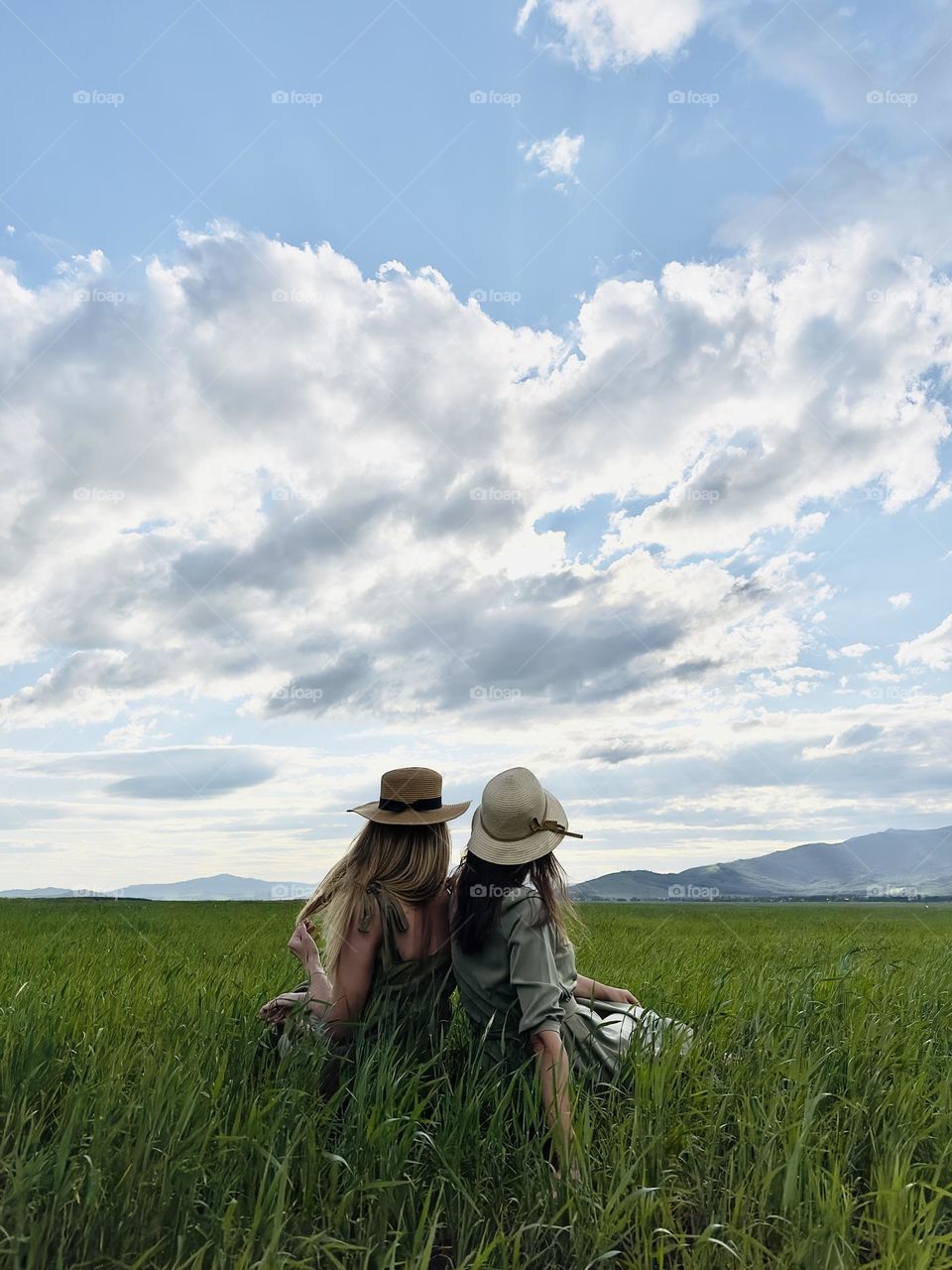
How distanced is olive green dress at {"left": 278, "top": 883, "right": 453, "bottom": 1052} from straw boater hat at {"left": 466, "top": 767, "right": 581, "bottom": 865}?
1.58ft

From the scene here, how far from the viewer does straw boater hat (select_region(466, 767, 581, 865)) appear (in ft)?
13.3

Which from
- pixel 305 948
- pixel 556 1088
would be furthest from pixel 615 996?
pixel 305 948

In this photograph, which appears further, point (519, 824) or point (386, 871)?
point (386, 871)

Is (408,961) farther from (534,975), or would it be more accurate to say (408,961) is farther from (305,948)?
(534,975)

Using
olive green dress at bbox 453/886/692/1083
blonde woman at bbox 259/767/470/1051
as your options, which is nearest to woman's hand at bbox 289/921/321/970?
blonde woman at bbox 259/767/470/1051

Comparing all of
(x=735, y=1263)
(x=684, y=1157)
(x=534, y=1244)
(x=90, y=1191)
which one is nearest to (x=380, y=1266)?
(x=534, y=1244)

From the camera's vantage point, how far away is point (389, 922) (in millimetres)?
4223

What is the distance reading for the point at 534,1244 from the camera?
3.27 metres

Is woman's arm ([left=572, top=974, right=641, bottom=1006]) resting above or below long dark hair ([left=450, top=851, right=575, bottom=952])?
below

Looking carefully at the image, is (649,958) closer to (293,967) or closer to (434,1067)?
(293,967)

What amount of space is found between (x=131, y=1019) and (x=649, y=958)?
18.1 ft

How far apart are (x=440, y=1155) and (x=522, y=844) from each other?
1234 millimetres

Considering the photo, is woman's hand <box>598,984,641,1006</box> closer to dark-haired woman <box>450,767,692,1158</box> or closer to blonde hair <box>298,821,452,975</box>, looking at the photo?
dark-haired woman <box>450,767,692,1158</box>

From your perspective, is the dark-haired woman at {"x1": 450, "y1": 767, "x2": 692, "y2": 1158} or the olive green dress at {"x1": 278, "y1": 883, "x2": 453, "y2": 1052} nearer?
the dark-haired woman at {"x1": 450, "y1": 767, "x2": 692, "y2": 1158}
